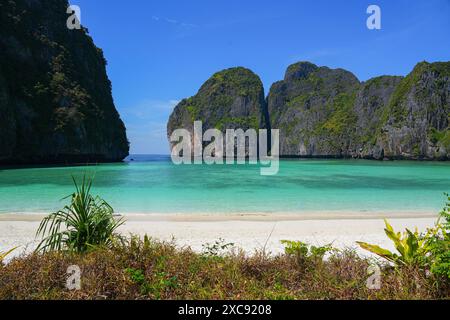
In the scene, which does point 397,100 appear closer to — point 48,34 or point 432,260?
point 48,34

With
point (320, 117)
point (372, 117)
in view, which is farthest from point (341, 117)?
point (372, 117)

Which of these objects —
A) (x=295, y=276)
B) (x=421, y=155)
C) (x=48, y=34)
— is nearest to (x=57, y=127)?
(x=48, y=34)

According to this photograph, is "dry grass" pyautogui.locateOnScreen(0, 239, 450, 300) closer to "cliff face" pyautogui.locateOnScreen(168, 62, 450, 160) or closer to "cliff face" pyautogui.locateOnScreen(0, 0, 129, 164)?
"cliff face" pyautogui.locateOnScreen(0, 0, 129, 164)

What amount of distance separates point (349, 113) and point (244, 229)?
533 ft

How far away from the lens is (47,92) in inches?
2650

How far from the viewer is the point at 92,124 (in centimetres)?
7688

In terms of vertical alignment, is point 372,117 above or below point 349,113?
below

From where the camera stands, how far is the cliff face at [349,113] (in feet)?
341

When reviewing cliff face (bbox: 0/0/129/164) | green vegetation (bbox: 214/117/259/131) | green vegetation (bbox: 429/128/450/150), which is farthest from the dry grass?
green vegetation (bbox: 214/117/259/131)

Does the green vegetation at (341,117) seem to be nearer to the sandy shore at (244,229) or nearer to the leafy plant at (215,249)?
the sandy shore at (244,229)

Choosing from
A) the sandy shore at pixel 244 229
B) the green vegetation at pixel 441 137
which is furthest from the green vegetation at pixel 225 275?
the green vegetation at pixel 441 137

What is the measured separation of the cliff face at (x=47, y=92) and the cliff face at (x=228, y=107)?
97.8m

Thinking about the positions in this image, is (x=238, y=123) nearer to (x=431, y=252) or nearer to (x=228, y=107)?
(x=228, y=107)
